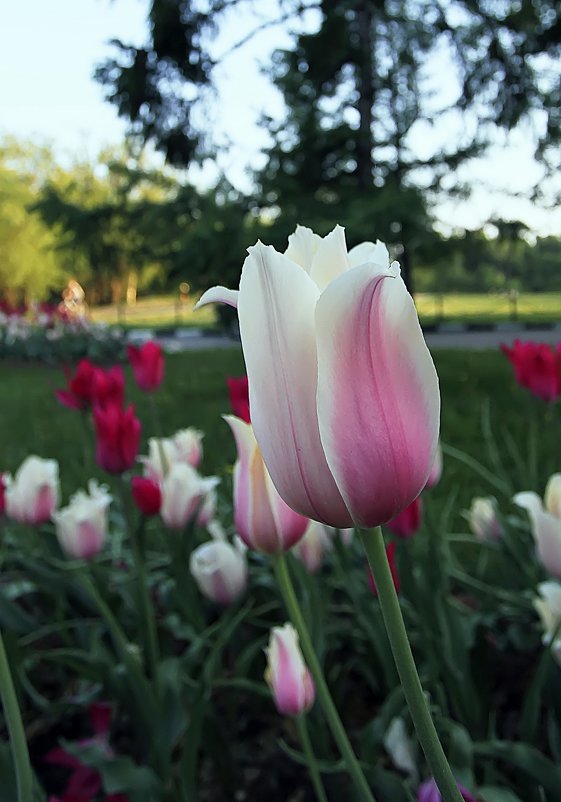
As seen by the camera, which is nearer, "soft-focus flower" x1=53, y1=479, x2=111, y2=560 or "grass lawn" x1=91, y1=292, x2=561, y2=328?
"soft-focus flower" x1=53, y1=479, x2=111, y2=560

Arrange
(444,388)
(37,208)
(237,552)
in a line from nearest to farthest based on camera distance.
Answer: (237,552), (444,388), (37,208)

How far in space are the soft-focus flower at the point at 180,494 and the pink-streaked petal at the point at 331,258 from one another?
38.2 inches

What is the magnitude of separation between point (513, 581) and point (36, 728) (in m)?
1.00

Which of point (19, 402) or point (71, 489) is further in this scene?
point (19, 402)

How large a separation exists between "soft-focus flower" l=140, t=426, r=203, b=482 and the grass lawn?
2136 centimetres

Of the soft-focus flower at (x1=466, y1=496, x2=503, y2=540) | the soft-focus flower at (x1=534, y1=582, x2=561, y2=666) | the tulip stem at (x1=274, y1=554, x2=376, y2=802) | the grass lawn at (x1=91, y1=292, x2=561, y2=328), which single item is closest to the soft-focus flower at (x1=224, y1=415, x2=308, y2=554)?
the tulip stem at (x1=274, y1=554, x2=376, y2=802)

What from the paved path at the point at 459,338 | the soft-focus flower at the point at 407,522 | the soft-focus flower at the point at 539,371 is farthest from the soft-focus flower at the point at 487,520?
the paved path at the point at 459,338

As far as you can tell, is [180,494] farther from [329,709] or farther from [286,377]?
[286,377]

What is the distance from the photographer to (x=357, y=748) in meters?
1.29

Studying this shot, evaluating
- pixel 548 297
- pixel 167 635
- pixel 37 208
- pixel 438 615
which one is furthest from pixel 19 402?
pixel 548 297

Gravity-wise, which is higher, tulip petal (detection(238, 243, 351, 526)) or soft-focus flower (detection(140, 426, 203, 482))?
tulip petal (detection(238, 243, 351, 526))

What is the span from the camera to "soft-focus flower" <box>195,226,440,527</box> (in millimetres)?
418

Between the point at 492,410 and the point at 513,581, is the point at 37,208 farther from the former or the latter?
the point at 513,581

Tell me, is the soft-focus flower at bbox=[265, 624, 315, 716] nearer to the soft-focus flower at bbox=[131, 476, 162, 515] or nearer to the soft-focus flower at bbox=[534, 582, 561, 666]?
the soft-focus flower at bbox=[534, 582, 561, 666]
